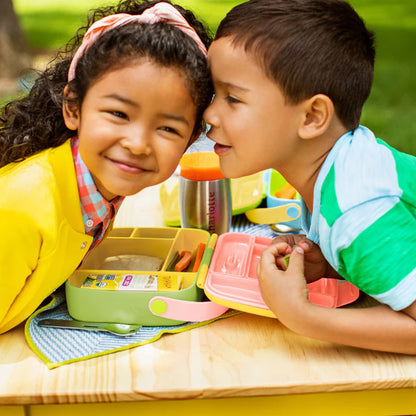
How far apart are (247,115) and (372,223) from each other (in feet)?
0.92

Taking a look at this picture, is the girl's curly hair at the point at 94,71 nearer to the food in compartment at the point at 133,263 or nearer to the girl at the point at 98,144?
the girl at the point at 98,144

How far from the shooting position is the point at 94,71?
3.16 feet

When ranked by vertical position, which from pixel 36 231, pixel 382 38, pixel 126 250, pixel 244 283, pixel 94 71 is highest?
pixel 94 71

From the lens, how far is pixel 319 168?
0.98 m

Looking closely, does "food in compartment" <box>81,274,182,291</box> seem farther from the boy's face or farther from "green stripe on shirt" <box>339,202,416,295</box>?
"green stripe on shirt" <box>339,202,416,295</box>

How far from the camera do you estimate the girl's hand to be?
0.87 meters

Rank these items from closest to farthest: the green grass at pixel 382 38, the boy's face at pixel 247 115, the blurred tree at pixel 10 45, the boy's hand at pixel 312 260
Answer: the boy's face at pixel 247 115
the boy's hand at pixel 312 260
the green grass at pixel 382 38
the blurred tree at pixel 10 45

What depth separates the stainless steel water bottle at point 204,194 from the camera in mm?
1287

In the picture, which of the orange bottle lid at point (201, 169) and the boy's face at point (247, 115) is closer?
the boy's face at point (247, 115)

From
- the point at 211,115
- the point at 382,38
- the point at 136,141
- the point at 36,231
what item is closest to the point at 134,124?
the point at 136,141

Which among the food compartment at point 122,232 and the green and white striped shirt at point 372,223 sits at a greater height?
the green and white striped shirt at point 372,223

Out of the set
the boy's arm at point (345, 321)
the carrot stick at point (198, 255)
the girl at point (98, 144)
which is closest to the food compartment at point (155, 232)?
the carrot stick at point (198, 255)

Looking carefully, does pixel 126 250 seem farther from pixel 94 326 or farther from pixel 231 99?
pixel 231 99

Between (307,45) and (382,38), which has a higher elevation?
(307,45)
